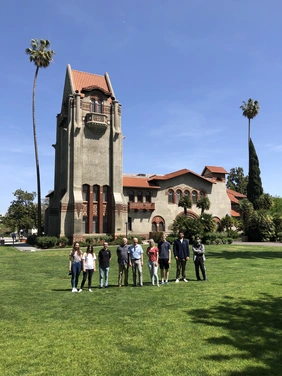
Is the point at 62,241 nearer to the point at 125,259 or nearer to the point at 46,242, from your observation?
the point at 46,242

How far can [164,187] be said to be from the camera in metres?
46.3

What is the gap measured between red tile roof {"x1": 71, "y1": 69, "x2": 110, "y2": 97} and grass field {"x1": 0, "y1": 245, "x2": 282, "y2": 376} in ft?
105

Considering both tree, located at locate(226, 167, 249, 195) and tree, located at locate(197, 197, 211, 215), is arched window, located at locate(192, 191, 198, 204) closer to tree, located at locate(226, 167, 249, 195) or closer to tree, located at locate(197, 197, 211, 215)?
tree, located at locate(197, 197, 211, 215)

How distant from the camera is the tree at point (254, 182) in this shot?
51.6 m

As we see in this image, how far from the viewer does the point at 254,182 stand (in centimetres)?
5209

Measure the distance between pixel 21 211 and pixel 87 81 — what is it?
1277 inches

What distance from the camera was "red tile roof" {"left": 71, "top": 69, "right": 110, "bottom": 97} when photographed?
39125 mm

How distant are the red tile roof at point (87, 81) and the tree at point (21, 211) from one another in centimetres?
3130

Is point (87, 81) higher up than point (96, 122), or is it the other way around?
point (87, 81)

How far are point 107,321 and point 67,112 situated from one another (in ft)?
114

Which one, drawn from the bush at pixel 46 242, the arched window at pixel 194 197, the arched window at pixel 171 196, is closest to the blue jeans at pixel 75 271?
the bush at pixel 46 242

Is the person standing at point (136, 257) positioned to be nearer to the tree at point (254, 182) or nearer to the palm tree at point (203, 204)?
the palm tree at point (203, 204)

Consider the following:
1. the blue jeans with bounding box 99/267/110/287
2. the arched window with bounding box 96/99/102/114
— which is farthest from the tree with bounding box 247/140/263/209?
the blue jeans with bounding box 99/267/110/287

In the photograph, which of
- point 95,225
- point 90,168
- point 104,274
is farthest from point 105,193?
point 104,274
